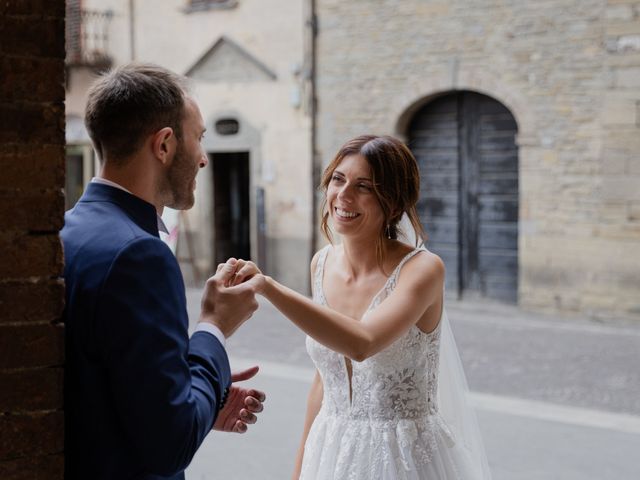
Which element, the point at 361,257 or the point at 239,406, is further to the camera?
the point at 361,257

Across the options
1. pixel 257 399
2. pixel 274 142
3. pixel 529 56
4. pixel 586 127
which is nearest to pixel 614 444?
pixel 257 399

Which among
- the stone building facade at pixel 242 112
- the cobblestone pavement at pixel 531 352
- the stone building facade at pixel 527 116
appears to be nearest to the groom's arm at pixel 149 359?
the cobblestone pavement at pixel 531 352

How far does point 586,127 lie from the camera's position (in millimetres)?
10953

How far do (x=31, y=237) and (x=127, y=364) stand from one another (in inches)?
10.4

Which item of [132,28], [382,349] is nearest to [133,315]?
[382,349]

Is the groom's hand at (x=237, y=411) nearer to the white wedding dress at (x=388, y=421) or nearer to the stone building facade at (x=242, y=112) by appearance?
the white wedding dress at (x=388, y=421)

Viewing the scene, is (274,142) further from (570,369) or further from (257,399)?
(257,399)

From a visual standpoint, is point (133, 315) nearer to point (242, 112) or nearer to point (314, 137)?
point (314, 137)

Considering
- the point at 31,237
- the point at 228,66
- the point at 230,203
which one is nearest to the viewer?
the point at 31,237

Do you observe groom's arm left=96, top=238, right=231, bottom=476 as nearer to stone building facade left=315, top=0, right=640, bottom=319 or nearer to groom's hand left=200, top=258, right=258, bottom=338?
groom's hand left=200, top=258, right=258, bottom=338

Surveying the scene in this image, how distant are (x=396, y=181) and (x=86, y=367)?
1.41m

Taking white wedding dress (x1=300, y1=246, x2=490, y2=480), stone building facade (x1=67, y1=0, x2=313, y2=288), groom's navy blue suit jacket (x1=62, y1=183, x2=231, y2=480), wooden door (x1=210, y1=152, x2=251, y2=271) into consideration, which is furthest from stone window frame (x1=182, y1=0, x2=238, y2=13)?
groom's navy blue suit jacket (x1=62, y1=183, x2=231, y2=480)

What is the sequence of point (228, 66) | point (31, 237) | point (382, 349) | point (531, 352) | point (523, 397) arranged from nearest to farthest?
point (31, 237), point (382, 349), point (523, 397), point (531, 352), point (228, 66)

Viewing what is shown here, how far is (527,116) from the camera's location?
1137cm
